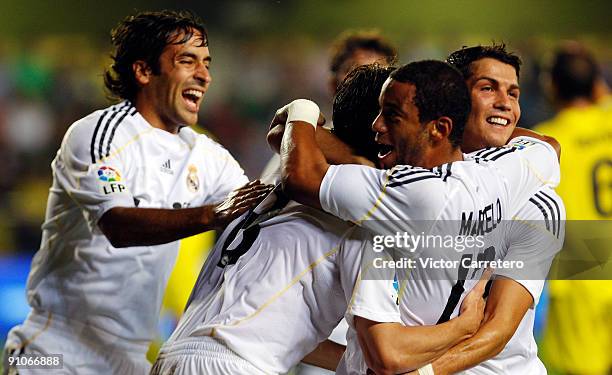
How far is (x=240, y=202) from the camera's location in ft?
8.82

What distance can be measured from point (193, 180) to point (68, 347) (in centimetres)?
80

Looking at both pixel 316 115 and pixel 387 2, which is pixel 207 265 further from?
pixel 387 2

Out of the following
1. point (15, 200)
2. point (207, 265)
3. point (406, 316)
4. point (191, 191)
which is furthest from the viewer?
point (15, 200)

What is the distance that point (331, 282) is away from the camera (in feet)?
7.27

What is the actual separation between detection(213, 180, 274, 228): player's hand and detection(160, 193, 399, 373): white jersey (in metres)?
0.29

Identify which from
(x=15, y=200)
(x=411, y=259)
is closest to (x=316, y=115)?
(x=411, y=259)

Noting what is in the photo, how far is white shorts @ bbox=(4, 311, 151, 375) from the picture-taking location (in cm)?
319

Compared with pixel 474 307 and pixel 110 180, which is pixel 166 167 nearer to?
pixel 110 180

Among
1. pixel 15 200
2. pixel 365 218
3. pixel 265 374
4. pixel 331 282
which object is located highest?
pixel 365 218

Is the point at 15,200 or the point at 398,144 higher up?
the point at 398,144

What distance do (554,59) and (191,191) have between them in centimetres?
269

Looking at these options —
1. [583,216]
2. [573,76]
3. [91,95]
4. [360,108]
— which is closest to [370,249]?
[360,108]

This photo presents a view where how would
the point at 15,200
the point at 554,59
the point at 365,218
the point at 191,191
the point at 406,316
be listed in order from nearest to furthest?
the point at 365,218, the point at 406,316, the point at 191,191, the point at 554,59, the point at 15,200

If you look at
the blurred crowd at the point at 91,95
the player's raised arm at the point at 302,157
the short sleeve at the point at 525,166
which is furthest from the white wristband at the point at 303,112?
the blurred crowd at the point at 91,95
